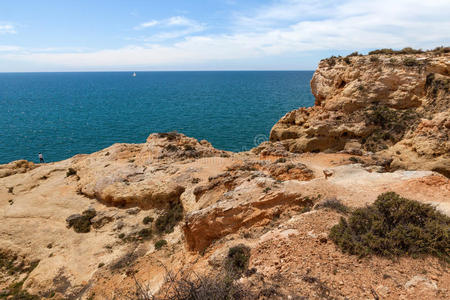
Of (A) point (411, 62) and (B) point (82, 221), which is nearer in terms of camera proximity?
(B) point (82, 221)

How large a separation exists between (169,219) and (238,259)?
9.92 m

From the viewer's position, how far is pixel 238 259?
8.68 metres

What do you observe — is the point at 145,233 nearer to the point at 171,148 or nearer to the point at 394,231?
the point at 171,148

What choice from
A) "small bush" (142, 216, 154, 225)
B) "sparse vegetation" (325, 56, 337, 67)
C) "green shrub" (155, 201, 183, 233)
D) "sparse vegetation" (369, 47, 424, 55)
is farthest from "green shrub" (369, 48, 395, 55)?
"small bush" (142, 216, 154, 225)

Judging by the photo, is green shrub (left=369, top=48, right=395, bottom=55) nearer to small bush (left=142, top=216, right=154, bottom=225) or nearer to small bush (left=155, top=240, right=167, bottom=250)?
small bush (left=142, top=216, right=154, bottom=225)

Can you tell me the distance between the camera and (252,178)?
1445cm

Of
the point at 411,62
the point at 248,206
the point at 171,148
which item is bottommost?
the point at 171,148

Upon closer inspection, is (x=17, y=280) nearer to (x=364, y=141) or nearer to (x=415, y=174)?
(x=415, y=174)

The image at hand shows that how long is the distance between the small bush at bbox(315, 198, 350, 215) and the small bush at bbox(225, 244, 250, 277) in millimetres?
3794

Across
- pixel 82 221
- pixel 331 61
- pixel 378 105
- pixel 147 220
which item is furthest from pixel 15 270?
pixel 331 61

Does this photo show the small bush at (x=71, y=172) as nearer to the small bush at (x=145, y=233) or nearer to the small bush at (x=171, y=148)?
the small bush at (x=171, y=148)

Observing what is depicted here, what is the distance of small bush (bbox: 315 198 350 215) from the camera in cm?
1018

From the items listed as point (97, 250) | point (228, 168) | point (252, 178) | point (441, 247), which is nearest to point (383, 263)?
point (441, 247)

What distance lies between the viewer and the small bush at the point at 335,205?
10180 millimetres
